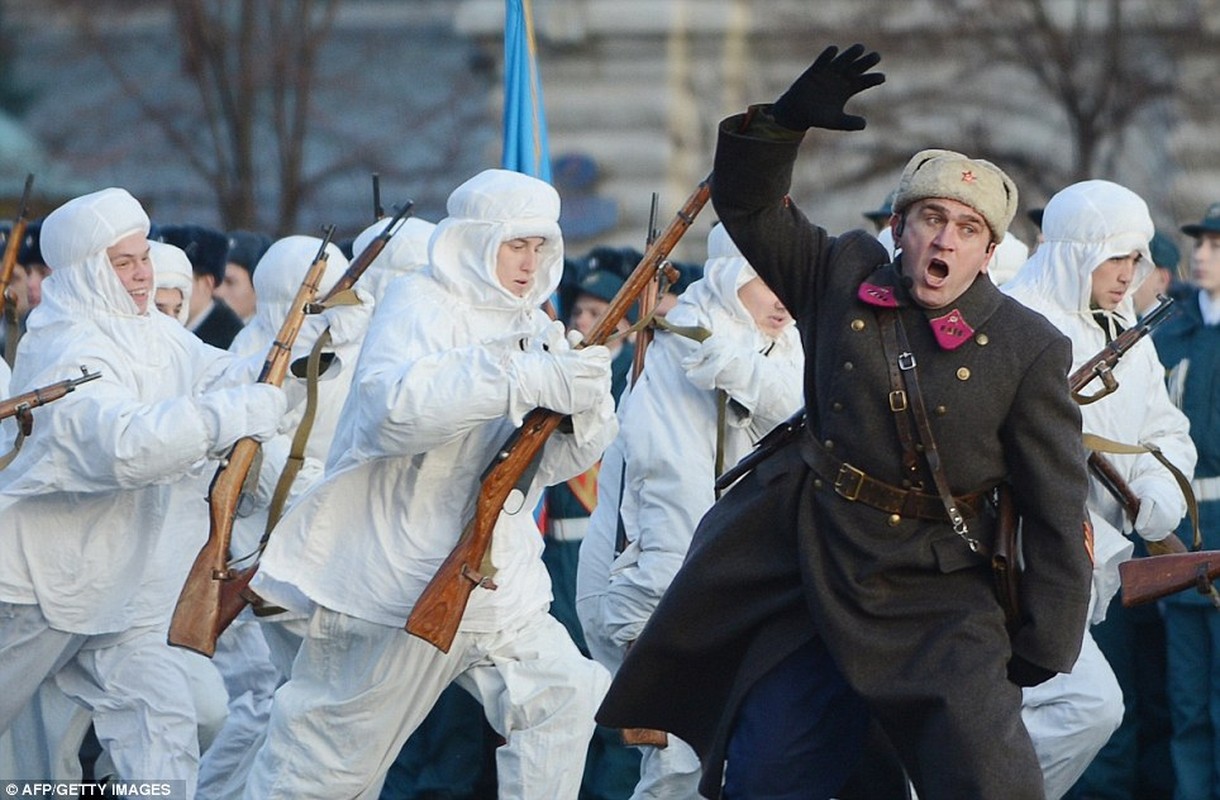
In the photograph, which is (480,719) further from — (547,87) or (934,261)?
(547,87)

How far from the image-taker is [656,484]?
9180mm

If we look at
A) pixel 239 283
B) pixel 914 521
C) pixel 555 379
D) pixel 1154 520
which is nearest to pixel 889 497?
pixel 914 521

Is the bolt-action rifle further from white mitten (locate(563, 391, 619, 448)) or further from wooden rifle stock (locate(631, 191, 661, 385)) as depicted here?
white mitten (locate(563, 391, 619, 448))

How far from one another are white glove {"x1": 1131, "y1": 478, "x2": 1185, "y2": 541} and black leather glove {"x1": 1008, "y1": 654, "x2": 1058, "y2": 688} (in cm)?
223

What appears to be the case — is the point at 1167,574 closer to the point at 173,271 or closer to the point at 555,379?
the point at 555,379

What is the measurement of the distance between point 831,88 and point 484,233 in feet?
6.13

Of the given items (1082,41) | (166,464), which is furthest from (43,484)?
(1082,41)

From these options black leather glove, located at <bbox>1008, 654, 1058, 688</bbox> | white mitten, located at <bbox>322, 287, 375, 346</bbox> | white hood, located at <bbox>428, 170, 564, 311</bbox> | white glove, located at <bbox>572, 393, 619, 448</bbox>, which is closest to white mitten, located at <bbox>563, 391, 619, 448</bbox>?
white glove, located at <bbox>572, 393, 619, 448</bbox>

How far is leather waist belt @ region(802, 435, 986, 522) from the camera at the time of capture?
665 cm

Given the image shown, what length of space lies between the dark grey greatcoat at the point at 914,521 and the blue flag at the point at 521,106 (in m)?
4.33

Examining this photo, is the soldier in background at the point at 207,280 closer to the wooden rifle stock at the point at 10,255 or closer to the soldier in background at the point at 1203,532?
the wooden rifle stock at the point at 10,255

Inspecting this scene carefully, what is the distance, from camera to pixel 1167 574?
7.39 metres

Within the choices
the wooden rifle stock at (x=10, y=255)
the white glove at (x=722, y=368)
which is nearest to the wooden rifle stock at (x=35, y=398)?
the wooden rifle stock at (x=10, y=255)

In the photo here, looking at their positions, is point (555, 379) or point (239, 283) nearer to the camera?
point (555, 379)
